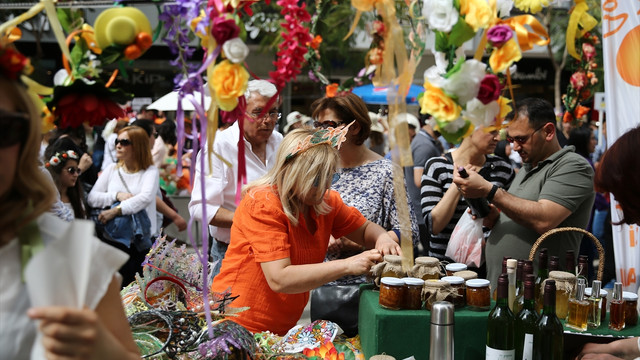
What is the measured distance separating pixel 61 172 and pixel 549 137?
3110mm

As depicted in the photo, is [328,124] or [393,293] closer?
[393,293]

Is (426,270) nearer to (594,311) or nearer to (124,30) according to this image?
(594,311)

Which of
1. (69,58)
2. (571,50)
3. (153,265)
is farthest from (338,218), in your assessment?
(69,58)

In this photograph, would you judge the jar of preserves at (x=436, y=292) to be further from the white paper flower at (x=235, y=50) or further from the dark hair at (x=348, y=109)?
the dark hair at (x=348, y=109)

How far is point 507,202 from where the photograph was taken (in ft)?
9.17

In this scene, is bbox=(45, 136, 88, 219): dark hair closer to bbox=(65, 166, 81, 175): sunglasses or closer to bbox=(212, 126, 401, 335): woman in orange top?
bbox=(65, 166, 81, 175): sunglasses

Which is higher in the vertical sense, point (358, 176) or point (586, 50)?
point (586, 50)

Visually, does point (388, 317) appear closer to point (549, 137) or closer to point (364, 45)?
point (549, 137)

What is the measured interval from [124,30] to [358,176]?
5.74ft

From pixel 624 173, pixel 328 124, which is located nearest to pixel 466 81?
pixel 624 173

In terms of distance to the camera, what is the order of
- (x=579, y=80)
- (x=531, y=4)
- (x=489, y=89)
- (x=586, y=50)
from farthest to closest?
(x=579, y=80), (x=586, y=50), (x=531, y=4), (x=489, y=89)

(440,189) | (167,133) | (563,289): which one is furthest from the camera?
(167,133)

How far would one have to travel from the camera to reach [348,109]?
309 cm

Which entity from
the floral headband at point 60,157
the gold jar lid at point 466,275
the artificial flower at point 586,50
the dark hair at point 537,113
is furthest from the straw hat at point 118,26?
the artificial flower at point 586,50
